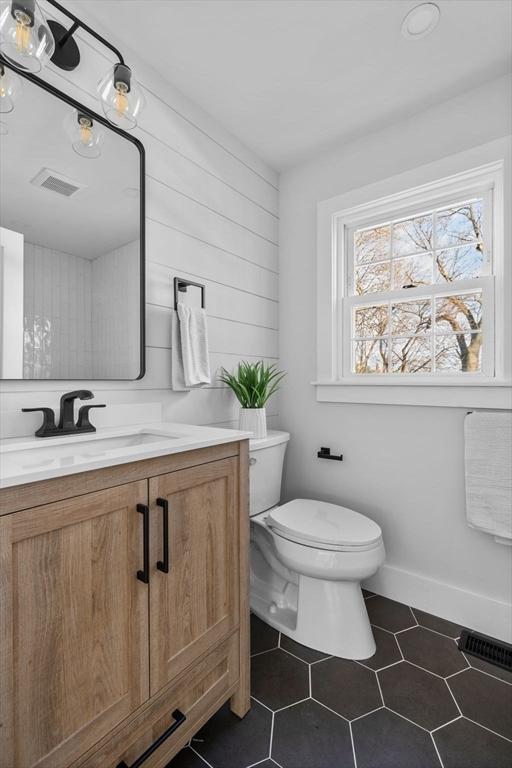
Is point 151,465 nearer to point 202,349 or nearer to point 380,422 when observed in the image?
point 202,349

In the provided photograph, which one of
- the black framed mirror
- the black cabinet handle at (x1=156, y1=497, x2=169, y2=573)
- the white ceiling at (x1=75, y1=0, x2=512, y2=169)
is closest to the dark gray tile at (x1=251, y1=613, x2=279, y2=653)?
the black cabinet handle at (x1=156, y1=497, x2=169, y2=573)

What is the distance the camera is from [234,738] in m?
1.15

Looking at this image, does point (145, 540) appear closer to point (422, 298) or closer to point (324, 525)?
point (324, 525)

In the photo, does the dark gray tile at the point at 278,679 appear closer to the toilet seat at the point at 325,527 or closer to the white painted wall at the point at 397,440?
the toilet seat at the point at 325,527

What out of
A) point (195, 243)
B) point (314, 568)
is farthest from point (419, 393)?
point (195, 243)

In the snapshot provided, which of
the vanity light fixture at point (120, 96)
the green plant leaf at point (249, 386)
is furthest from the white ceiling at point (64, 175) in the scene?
the green plant leaf at point (249, 386)

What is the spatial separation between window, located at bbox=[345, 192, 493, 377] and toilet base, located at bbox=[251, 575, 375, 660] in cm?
105

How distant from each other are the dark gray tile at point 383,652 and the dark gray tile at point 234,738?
46 centimetres

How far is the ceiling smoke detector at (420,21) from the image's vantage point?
4.38 feet

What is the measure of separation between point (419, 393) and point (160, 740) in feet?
5.14

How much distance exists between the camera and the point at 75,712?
771 mm

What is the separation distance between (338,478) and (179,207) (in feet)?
5.09

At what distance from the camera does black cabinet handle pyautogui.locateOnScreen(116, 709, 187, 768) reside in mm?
878

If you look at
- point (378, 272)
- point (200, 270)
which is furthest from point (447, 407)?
point (200, 270)
